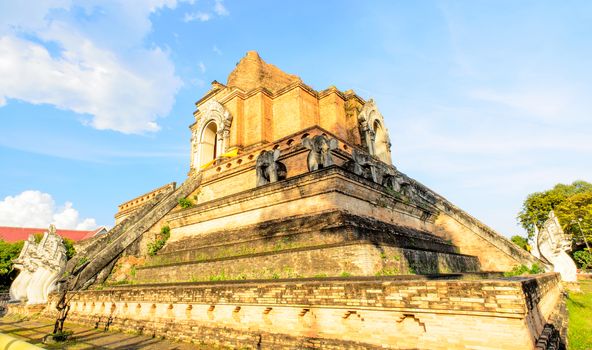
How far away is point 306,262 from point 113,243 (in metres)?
8.19

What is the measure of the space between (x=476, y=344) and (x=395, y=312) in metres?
0.97

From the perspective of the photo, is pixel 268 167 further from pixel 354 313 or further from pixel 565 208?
pixel 565 208

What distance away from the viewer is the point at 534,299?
408 cm

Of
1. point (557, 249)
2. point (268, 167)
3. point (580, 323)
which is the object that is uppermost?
point (268, 167)

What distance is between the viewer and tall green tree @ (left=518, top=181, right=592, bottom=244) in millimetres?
32656

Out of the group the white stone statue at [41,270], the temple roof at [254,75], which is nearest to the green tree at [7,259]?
the white stone statue at [41,270]

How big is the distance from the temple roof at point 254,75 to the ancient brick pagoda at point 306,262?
2.67m

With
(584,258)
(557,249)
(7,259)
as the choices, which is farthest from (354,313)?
(584,258)

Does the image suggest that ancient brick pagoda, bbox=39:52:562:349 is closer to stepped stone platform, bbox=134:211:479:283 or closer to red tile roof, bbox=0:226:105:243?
stepped stone platform, bbox=134:211:479:283

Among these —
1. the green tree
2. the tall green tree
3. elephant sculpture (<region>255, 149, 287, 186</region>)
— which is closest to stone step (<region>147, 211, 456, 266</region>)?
elephant sculpture (<region>255, 149, 287, 186</region>)

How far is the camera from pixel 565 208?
33562 mm

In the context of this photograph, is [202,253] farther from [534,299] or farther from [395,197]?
[534,299]

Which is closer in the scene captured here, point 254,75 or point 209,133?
point 254,75

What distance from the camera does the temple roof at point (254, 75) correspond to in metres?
20.8
